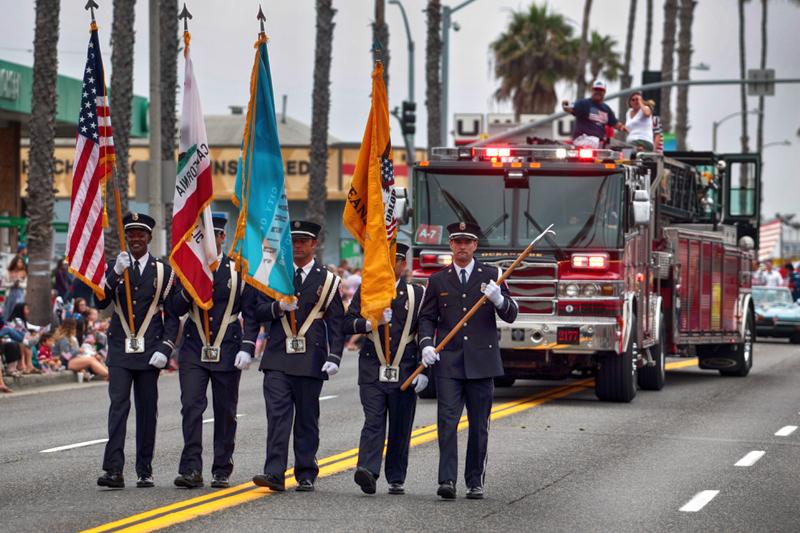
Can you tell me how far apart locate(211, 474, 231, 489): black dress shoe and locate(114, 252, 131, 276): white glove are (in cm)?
167

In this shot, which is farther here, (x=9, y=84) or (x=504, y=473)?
(x=9, y=84)

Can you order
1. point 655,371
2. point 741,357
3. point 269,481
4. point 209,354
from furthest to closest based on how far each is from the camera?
point 741,357, point 655,371, point 209,354, point 269,481

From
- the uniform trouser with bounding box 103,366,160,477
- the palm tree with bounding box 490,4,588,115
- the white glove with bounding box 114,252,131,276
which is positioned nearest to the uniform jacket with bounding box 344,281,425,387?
the uniform trouser with bounding box 103,366,160,477

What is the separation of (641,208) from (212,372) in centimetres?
881

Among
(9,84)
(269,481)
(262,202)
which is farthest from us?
(9,84)

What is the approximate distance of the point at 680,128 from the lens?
65250 mm

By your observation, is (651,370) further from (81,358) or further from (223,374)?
(223,374)

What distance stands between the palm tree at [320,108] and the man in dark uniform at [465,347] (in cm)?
2589

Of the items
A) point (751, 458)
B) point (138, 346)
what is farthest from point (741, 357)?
point (138, 346)

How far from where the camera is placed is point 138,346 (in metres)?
12.0

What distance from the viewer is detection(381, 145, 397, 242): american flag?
492 inches

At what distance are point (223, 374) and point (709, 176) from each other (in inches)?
629

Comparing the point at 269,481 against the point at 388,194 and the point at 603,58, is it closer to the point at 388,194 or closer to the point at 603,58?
the point at 388,194

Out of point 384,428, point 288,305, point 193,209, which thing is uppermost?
point 193,209
